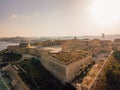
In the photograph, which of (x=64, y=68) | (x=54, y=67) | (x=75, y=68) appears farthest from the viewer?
(x=54, y=67)

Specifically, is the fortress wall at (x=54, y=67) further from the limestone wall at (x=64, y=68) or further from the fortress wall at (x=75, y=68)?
the fortress wall at (x=75, y=68)

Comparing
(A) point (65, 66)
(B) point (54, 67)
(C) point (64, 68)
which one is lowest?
(B) point (54, 67)

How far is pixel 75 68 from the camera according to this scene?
21672 mm

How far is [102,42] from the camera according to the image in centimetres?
4525

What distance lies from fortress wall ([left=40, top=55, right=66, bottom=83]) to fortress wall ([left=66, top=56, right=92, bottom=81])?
438 mm

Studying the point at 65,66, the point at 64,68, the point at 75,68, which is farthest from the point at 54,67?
the point at 65,66

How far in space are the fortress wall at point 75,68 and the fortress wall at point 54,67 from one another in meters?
0.44

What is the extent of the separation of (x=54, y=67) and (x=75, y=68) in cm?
257

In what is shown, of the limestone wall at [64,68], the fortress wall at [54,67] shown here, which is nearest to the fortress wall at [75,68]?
the limestone wall at [64,68]

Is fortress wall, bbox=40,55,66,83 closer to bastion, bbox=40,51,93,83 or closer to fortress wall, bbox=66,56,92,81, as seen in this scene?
bastion, bbox=40,51,93,83

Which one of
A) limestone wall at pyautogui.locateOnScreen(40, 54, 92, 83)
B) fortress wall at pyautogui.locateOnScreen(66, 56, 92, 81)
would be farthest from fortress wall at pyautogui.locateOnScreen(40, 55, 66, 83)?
fortress wall at pyautogui.locateOnScreen(66, 56, 92, 81)

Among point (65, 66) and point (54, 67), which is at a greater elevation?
point (65, 66)

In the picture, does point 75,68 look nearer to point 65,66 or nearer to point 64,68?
point 64,68

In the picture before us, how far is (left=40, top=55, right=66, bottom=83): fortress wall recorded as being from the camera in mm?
20344
